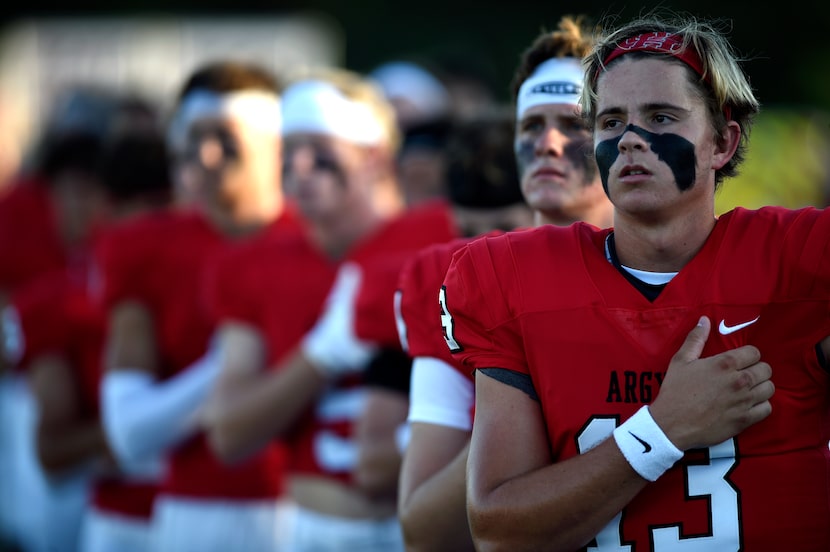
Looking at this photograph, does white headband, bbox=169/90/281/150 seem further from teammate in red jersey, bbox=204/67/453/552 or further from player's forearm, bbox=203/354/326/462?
player's forearm, bbox=203/354/326/462

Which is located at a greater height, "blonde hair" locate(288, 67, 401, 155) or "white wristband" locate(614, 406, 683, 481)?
"blonde hair" locate(288, 67, 401, 155)

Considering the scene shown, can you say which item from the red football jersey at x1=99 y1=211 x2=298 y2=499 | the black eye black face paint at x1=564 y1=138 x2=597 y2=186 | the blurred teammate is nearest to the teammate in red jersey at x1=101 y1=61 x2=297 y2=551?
the red football jersey at x1=99 y1=211 x2=298 y2=499

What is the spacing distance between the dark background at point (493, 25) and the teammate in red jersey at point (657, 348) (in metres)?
8.36

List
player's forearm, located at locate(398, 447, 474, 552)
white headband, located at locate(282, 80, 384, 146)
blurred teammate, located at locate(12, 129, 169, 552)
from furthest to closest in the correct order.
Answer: blurred teammate, located at locate(12, 129, 169, 552) → white headband, located at locate(282, 80, 384, 146) → player's forearm, located at locate(398, 447, 474, 552)

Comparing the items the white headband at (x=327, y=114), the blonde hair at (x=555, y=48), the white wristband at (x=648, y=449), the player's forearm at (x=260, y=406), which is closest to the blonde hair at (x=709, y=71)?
the blonde hair at (x=555, y=48)

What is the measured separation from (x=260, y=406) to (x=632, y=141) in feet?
7.26

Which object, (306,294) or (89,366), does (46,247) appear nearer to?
(89,366)

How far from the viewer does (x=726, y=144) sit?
2.54 m

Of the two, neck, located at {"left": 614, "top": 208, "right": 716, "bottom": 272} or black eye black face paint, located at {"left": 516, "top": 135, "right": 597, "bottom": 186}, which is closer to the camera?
neck, located at {"left": 614, "top": 208, "right": 716, "bottom": 272}

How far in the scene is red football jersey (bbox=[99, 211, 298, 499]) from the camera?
16.7ft

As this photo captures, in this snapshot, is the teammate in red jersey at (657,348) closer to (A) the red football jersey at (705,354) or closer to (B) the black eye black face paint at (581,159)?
(A) the red football jersey at (705,354)

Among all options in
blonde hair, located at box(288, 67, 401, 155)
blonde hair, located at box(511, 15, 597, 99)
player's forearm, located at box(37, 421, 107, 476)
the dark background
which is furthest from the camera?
the dark background

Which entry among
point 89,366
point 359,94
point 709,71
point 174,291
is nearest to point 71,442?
point 89,366

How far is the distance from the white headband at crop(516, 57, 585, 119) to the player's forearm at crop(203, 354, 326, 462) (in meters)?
1.48
